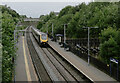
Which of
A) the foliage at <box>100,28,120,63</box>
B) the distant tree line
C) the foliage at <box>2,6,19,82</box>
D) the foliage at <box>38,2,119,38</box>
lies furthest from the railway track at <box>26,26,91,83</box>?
the foliage at <box>38,2,119,38</box>

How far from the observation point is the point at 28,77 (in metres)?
23.5

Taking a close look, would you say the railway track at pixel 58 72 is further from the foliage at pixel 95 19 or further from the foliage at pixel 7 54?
the foliage at pixel 95 19

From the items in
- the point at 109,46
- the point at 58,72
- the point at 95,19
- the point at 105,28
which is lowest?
the point at 58,72

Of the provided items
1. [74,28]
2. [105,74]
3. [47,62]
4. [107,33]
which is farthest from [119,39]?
[74,28]

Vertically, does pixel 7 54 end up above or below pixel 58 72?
above

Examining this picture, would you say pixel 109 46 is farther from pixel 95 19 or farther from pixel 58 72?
pixel 95 19

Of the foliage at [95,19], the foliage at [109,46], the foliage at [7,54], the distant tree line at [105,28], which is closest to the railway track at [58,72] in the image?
the foliage at [109,46]

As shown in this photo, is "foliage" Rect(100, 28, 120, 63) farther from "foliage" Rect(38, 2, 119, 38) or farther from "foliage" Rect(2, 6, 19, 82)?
"foliage" Rect(2, 6, 19, 82)

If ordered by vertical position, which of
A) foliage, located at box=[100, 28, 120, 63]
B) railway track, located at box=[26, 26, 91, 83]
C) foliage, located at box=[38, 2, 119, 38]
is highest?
foliage, located at box=[38, 2, 119, 38]

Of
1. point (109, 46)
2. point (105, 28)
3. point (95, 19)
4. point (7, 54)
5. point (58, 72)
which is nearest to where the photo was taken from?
point (7, 54)

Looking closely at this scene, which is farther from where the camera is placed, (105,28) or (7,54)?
(105,28)

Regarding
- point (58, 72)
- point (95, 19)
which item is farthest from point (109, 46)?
point (95, 19)

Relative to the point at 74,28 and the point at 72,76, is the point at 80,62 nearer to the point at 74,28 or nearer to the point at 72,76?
the point at 72,76

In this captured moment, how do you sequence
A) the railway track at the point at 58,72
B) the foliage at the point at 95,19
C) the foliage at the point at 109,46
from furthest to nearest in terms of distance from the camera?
the foliage at the point at 95,19, the foliage at the point at 109,46, the railway track at the point at 58,72
